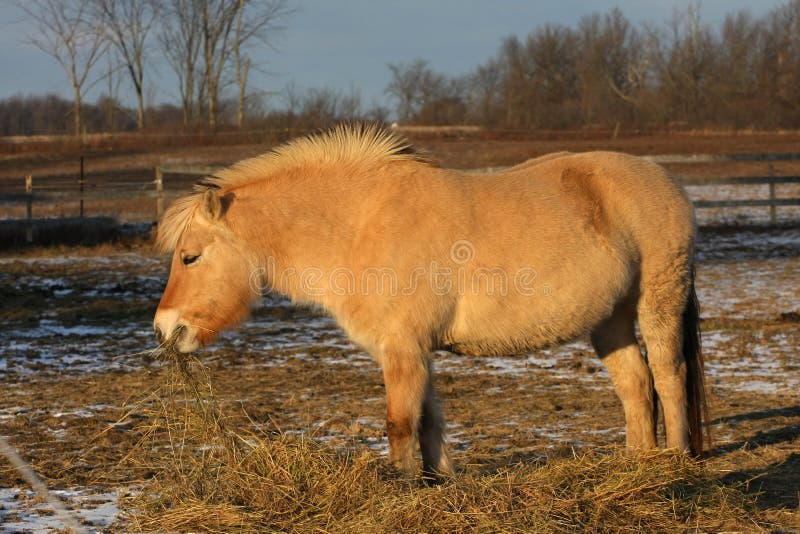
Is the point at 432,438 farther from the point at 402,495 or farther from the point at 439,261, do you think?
the point at 439,261

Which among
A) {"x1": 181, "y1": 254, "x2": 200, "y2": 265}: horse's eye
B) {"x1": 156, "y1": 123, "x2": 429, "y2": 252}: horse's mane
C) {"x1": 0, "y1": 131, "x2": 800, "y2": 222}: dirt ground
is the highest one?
{"x1": 0, "y1": 131, "x2": 800, "y2": 222}: dirt ground

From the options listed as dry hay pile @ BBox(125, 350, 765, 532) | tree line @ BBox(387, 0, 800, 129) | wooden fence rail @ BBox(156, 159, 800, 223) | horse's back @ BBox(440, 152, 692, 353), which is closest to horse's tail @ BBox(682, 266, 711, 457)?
horse's back @ BBox(440, 152, 692, 353)

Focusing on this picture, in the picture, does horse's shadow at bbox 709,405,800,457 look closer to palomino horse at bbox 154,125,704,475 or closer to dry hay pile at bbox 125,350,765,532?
palomino horse at bbox 154,125,704,475

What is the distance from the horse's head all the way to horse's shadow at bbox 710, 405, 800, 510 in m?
2.92

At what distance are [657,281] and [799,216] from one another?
17.6m

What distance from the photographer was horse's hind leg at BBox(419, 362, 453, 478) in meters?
4.36

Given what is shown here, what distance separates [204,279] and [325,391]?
2.29m

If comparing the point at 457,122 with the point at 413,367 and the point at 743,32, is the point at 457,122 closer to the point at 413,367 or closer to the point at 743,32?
the point at 743,32

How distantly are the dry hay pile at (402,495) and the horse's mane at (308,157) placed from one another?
112 cm

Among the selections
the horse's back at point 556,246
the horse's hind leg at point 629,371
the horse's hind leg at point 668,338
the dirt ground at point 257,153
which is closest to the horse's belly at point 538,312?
the horse's back at point 556,246

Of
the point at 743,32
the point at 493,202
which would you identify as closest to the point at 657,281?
the point at 493,202

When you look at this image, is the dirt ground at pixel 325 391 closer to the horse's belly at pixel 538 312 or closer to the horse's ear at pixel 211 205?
the horse's belly at pixel 538 312

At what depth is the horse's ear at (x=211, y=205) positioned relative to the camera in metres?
4.57

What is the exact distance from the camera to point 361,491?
388 centimetres
